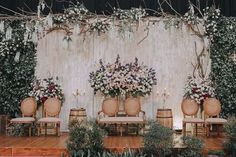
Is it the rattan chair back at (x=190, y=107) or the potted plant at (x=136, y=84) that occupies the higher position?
the potted plant at (x=136, y=84)

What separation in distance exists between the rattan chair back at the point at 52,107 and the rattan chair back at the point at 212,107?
127 inches

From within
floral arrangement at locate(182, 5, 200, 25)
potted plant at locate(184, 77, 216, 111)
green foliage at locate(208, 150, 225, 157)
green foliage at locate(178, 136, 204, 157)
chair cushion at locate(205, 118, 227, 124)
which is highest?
floral arrangement at locate(182, 5, 200, 25)

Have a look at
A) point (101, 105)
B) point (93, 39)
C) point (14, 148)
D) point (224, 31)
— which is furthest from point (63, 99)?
point (224, 31)

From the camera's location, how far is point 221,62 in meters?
10.6

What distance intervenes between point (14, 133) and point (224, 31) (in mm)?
5306

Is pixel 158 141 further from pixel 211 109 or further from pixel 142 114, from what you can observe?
pixel 142 114

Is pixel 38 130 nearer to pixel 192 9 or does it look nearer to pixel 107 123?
pixel 107 123

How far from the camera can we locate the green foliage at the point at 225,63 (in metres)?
10.5

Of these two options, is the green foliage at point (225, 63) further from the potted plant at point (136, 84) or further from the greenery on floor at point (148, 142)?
the greenery on floor at point (148, 142)

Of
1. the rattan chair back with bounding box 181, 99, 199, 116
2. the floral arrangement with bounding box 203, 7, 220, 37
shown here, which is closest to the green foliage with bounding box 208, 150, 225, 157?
the rattan chair back with bounding box 181, 99, 199, 116

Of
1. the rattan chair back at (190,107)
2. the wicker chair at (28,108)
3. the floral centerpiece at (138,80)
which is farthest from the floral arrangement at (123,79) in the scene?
the wicker chair at (28,108)

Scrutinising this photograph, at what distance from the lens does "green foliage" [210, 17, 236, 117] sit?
10477 millimetres

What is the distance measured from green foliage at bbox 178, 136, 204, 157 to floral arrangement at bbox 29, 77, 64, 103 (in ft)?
14.5

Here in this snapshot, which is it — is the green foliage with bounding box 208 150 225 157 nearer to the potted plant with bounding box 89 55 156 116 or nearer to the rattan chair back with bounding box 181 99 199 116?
the rattan chair back with bounding box 181 99 199 116
